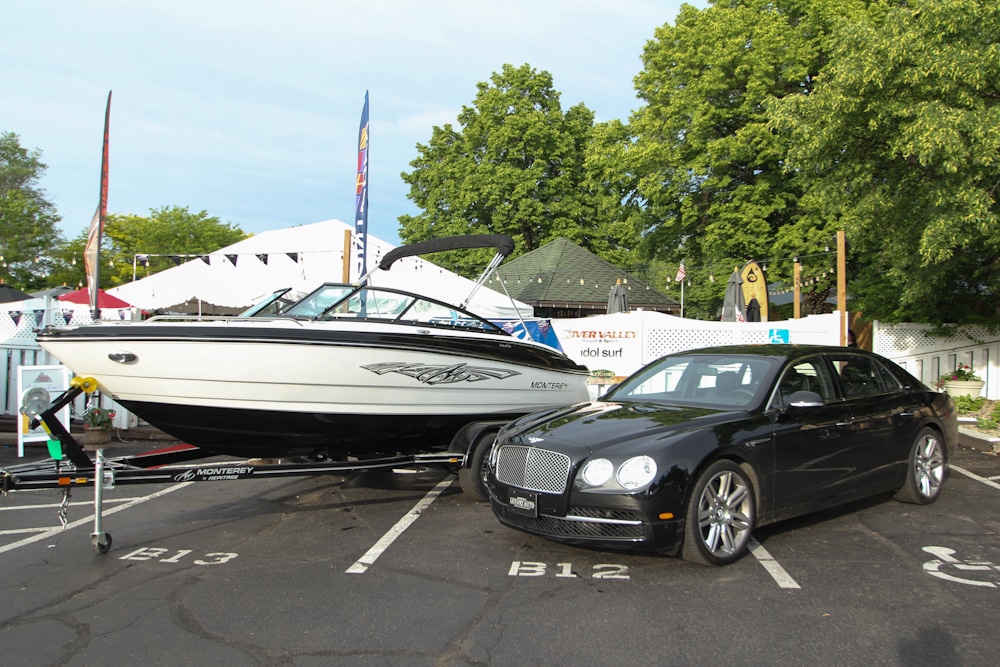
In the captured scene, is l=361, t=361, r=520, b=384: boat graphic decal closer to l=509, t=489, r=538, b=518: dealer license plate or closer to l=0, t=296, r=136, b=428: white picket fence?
l=509, t=489, r=538, b=518: dealer license plate

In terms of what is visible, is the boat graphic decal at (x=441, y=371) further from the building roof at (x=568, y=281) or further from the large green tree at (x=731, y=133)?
the building roof at (x=568, y=281)

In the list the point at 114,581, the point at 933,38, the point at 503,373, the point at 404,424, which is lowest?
the point at 114,581

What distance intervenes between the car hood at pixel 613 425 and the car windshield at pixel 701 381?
0.84ft

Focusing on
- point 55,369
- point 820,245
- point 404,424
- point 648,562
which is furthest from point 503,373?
point 820,245

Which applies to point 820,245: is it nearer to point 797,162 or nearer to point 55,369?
point 797,162

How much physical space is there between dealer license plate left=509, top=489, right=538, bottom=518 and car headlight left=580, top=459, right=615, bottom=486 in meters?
0.39

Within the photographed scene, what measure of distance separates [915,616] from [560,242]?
2367 cm

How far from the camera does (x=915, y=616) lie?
3965 mm

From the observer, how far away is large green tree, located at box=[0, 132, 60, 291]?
42.7 m

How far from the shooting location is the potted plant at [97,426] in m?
9.47

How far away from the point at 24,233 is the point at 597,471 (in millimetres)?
49264

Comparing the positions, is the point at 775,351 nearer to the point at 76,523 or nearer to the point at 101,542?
the point at 101,542

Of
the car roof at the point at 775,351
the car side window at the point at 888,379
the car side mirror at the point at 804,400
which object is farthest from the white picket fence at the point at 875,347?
the car side mirror at the point at 804,400

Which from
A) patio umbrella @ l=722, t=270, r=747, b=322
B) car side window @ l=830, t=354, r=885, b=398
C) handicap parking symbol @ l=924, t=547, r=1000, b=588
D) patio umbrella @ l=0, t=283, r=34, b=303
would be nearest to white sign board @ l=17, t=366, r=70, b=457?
car side window @ l=830, t=354, r=885, b=398
